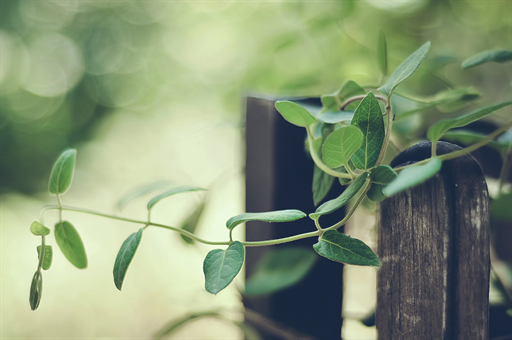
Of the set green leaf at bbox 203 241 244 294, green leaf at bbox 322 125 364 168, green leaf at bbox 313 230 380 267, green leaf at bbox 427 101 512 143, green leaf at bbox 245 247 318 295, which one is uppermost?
green leaf at bbox 427 101 512 143

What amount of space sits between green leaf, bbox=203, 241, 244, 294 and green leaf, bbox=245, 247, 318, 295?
146 mm

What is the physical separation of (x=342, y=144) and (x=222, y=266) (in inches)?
3.9

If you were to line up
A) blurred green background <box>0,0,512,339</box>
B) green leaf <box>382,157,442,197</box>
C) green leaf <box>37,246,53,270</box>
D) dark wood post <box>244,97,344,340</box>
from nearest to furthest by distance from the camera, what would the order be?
green leaf <box>382,157,442,197</box>
green leaf <box>37,246,53,270</box>
dark wood post <box>244,97,344,340</box>
blurred green background <box>0,0,512,339</box>

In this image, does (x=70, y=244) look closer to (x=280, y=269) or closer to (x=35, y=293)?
(x=35, y=293)

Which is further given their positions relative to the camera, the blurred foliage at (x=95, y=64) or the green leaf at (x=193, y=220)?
the blurred foliage at (x=95, y=64)

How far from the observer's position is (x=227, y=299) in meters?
1.27

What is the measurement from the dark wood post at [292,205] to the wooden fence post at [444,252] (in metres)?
0.14

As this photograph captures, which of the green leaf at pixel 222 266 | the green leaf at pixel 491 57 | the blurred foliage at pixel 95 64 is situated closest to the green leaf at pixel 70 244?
the green leaf at pixel 222 266

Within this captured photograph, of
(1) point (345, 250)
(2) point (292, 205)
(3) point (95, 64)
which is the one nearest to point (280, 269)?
(2) point (292, 205)

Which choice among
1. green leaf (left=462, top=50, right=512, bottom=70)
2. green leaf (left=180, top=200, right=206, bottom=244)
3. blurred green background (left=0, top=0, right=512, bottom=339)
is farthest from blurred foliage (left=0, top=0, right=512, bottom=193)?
green leaf (left=462, top=50, right=512, bottom=70)

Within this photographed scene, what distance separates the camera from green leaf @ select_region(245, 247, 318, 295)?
358 mm

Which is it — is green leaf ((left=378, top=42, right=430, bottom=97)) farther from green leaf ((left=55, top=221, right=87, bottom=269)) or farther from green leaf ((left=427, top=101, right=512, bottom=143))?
green leaf ((left=55, top=221, right=87, bottom=269))

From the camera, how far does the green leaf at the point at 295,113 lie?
257mm

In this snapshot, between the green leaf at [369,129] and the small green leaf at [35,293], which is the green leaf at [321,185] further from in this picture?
Result: the small green leaf at [35,293]
